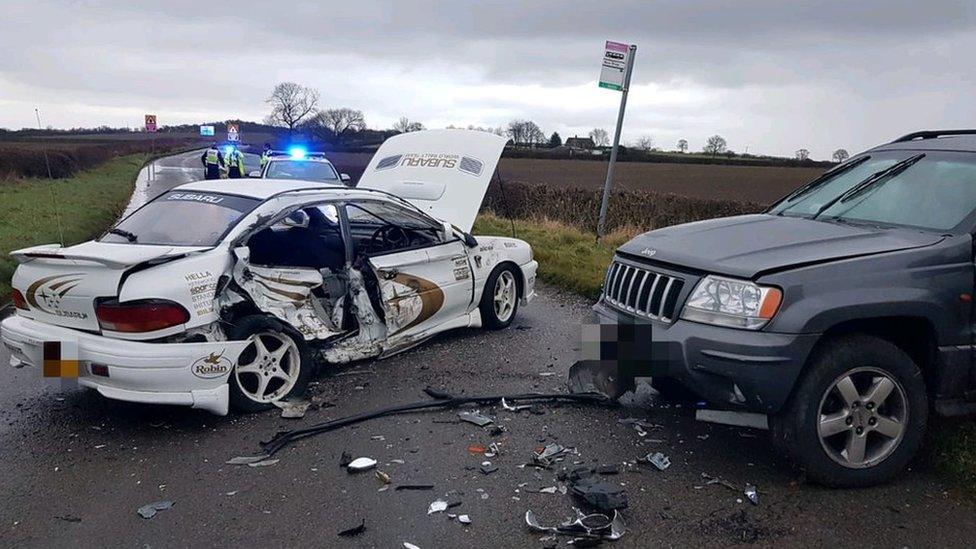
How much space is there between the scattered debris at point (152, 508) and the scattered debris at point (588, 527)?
1.84m

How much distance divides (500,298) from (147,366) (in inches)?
150

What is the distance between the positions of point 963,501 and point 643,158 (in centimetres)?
5127

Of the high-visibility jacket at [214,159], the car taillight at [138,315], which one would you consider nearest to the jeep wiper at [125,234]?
the car taillight at [138,315]

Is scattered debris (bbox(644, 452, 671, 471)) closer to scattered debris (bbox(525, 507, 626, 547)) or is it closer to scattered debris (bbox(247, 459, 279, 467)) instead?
scattered debris (bbox(525, 507, 626, 547))

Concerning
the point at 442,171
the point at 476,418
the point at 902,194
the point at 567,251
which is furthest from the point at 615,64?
the point at 476,418

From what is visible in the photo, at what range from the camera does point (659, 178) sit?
112ft

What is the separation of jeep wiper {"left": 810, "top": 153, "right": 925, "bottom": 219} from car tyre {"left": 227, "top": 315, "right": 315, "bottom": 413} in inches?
144

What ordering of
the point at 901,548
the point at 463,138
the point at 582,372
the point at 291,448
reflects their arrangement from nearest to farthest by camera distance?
the point at 901,548
the point at 291,448
the point at 582,372
the point at 463,138

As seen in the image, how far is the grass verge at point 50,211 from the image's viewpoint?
12273 millimetres

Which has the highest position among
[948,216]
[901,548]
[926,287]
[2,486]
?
[948,216]

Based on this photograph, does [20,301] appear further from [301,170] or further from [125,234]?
[301,170]

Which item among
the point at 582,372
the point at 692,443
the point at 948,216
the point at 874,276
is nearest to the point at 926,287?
the point at 874,276

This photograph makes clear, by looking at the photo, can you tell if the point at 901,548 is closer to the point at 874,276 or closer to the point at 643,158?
the point at 874,276

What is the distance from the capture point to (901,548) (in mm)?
3459
